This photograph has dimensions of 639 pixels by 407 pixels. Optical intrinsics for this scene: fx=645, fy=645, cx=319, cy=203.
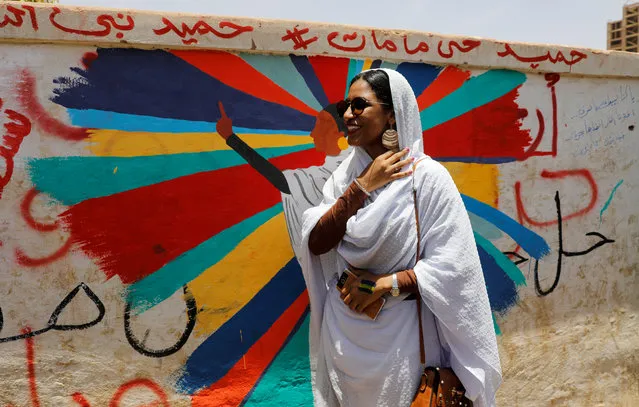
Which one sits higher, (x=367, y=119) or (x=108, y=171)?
(x=367, y=119)

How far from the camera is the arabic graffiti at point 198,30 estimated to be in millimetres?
3041

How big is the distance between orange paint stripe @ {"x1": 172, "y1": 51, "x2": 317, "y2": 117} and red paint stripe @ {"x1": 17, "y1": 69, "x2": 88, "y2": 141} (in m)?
0.63

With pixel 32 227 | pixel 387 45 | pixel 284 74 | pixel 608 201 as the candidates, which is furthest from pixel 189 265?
pixel 608 201

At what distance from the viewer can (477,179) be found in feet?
12.3

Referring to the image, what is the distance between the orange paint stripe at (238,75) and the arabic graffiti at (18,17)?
0.62 metres

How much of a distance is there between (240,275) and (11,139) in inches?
48.2

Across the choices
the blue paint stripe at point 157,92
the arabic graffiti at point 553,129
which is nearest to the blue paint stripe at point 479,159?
the arabic graffiti at point 553,129

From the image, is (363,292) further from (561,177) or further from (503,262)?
(561,177)

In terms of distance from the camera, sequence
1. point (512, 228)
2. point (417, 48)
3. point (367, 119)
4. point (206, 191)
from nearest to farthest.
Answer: point (367, 119) < point (206, 191) < point (417, 48) < point (512, 228)

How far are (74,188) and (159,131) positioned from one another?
471 mm

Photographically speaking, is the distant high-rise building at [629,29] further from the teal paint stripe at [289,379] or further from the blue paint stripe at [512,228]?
the teal paint stripe at [289,379]

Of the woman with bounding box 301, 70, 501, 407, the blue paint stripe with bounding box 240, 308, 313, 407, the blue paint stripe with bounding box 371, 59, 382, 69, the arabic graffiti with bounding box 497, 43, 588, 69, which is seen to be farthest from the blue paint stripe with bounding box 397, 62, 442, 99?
the blue paint stripe with bounding box 240, 308, 313, 407

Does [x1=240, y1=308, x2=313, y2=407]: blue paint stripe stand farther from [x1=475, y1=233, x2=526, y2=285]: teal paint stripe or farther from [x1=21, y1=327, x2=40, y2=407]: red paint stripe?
[x1=475, y1=233, x2=526, y2=285]: teal paint stripe

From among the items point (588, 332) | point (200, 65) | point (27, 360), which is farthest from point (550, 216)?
point (27, 360)
